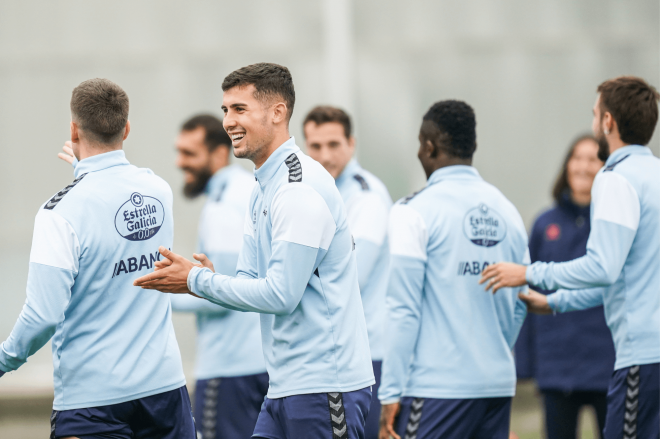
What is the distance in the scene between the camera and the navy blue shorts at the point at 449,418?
396cm

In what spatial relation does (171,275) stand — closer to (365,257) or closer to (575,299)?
(365,257)

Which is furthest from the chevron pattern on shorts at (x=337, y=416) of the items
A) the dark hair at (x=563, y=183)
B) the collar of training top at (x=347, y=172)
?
the dark hair at (x=563, y=183)

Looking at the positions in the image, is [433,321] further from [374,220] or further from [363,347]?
[374,220]

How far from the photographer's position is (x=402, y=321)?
405 cm

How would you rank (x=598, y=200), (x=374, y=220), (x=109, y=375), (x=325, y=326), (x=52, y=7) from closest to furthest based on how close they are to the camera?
(x=325, y=326)
(x=109, y=375)
(x=598, y=200)
(x=374, y=220)
(x=52, y=7)

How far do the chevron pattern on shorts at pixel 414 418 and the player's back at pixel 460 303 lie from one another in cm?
4

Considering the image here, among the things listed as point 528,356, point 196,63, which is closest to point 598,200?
point 528,356

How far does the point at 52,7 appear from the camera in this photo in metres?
9.31

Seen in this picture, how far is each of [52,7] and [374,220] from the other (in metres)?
5.79

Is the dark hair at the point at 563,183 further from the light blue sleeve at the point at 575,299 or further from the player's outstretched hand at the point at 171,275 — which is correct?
the player's outstretched hand at the point at 171,275

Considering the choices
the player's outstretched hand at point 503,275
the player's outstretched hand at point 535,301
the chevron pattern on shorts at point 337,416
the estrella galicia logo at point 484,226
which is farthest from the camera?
the player's outstretched hand at point 535,301

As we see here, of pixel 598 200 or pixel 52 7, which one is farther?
pixel 52 7

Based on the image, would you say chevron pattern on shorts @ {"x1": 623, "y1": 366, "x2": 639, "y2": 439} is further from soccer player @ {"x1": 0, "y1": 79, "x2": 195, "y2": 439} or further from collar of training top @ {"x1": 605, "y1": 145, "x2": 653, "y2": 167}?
soccer player @ {"x1": 0, "y1": 79, "x2": 195, "y2": 439}

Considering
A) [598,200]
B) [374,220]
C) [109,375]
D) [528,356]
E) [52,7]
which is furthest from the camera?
[52,7]
